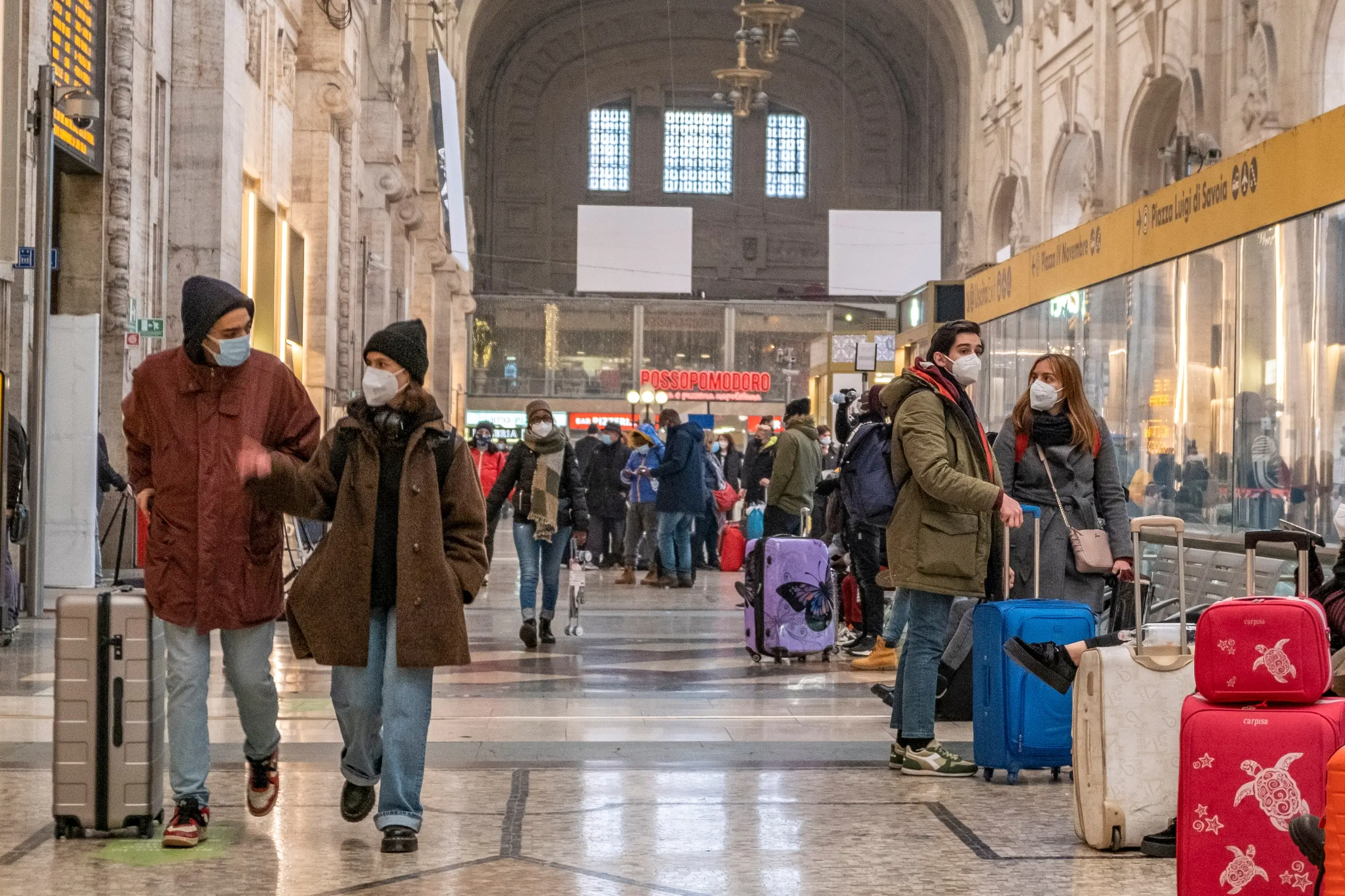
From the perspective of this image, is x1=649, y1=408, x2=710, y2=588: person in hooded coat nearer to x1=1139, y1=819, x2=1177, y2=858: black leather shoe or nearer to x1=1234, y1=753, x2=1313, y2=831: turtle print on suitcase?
x1=1139, y1=819, x2=1177, y2=858: black leather shoe

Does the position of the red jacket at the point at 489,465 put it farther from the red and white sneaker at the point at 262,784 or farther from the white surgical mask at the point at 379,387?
the white surgical mask at the point at 379,387

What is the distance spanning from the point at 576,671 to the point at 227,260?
384 inches

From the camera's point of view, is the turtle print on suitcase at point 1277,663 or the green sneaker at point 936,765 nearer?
the turtle print on suitcase at point 1277,663

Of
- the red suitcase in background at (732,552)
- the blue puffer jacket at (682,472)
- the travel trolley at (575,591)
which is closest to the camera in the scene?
the travel trolley at (575,591)

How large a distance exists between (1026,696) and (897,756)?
0.56m

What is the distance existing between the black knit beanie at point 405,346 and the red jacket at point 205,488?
381 millimetres

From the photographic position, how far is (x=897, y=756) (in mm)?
6098

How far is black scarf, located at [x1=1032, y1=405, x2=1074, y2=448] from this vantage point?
6.48 m

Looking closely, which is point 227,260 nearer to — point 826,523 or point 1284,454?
point 826,523

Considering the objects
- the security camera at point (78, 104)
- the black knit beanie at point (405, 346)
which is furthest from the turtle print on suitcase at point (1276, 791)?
the security camera at point (78, 104)

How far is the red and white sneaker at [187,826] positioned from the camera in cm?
477

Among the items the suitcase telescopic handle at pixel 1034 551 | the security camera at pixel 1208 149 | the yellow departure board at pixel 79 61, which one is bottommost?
the suitcase telescopic handle at pixel 1034 551

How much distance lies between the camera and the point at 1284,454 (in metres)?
10.4

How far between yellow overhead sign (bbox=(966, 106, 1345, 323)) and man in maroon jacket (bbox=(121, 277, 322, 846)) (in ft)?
22.0
